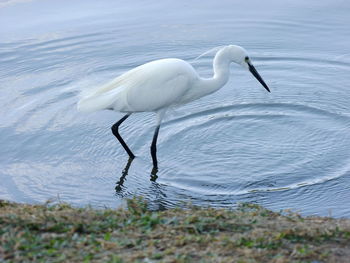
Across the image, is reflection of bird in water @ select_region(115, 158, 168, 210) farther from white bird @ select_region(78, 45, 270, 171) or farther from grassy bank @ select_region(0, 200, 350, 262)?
grassy bank @ select_region(0, 200, 350, 262)

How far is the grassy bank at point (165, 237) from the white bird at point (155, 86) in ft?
7.59

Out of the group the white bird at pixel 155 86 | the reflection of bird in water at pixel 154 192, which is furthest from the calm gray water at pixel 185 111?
the white bird at pixel 155 86

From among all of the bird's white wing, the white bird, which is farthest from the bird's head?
the bird's white wing

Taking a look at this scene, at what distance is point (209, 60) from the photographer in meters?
9.92

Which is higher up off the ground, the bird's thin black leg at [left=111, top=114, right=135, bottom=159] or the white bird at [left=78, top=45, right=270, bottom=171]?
the white bird at [left=78, top=45, right=270, bottom=171]

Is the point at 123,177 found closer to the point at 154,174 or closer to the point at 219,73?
the point at 154,174

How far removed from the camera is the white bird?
6930 millimetres

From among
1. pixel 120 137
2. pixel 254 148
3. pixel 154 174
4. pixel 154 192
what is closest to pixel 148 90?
pixel 120 137

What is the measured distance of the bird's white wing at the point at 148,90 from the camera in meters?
6.92

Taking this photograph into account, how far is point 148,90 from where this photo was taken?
697 cm

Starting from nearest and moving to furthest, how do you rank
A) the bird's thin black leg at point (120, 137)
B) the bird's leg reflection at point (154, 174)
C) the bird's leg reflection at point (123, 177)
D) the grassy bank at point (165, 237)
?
the grassy bank at point (165, 237) → the bird's leg reflection at point (123, 177) → the bird's leg reflection at point (154, 174) → the bird's thin black leg at point (120, 137)

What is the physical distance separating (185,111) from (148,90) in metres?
1.46

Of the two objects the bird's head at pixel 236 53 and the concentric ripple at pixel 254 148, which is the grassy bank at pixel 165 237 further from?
the bird's head at pixel 236 53

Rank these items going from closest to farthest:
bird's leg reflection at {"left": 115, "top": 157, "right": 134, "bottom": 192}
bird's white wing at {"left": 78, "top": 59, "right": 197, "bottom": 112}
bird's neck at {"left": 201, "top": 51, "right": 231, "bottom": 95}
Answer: bird's leg reflection at {"left": 115, "top": 157, "right": 134, "bottom": 192}
bird's white wing at {"left": 78, "top": 59, "right": 197, "bottom": 112}
bird's neck at {"left": 201, "top": 51, "right": 231, "bottom": 95}
